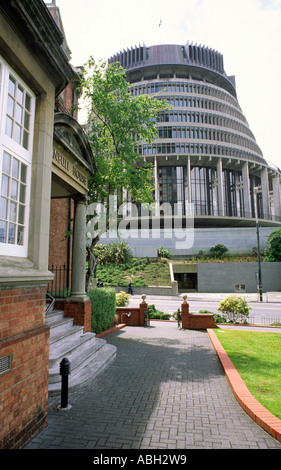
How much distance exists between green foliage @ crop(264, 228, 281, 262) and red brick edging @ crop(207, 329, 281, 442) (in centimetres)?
3226

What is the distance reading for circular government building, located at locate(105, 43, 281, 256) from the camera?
54.2 m

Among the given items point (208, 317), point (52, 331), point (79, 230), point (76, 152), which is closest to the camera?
point (52, 331)

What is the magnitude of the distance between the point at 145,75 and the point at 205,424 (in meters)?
71.2

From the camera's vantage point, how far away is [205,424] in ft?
14.3

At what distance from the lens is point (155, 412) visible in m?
4.77

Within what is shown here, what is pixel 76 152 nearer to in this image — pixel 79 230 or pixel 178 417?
pixel 79 230

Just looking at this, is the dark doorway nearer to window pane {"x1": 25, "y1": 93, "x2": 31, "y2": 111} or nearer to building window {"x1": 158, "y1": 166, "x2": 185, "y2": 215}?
building window {"x1": 158, "y1": 166, "x2": 185, "y2": 215}

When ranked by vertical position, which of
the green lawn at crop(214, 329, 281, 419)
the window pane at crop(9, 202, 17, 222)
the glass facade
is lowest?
the green lawn at crop(214, 329, 281, 419)

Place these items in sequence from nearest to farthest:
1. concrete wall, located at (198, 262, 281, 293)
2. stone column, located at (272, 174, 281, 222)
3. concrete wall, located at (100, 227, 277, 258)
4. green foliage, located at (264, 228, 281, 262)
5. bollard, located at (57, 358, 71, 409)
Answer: bollard, located at (57, 358, 71, 409) → concrete wall, located at (198, 262, 281, 293) → green foliage, located at (264, 228, 281, 262) → concrete wall, located at (100, 227, 277, 258) → stone column, located at (272, 174, 281, 222)

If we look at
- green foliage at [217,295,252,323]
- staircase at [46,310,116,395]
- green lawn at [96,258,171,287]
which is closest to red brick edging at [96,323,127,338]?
staircase at [46,310,116,395]

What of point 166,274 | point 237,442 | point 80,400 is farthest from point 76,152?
A: point 166,274

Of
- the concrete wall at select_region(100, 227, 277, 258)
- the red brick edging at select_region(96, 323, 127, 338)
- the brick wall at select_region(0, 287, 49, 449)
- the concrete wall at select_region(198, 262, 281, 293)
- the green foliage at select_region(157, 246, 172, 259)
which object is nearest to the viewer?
the brick wall at select_region(0, 287, 49, 449)

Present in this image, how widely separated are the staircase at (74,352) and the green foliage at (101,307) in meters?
1.64

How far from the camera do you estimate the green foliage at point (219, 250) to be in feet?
129
